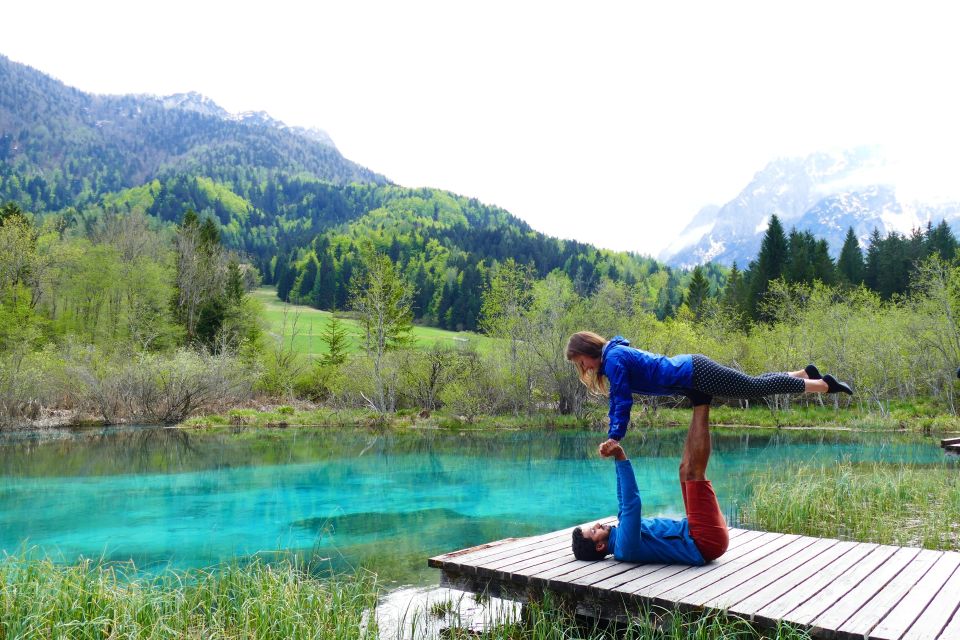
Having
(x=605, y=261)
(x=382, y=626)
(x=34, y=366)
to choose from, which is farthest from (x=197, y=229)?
(x=605, y=261)

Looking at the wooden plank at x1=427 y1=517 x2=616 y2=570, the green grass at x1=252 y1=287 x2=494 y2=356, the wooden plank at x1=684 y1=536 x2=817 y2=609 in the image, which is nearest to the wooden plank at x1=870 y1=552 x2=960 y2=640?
the wooden plank at x1=684 y1=536 x2=817 y2=609

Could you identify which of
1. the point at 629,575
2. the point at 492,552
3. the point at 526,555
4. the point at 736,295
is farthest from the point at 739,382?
the point at 736,295

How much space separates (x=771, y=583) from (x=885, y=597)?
75 centimetres

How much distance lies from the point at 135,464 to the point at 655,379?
21239mm

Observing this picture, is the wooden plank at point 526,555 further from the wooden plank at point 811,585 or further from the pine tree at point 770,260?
the pine tree at point 770,260

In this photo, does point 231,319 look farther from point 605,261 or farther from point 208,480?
point 605,261

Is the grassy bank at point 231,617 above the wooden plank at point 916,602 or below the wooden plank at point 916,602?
below

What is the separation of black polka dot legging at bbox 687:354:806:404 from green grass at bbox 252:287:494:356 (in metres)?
35.5

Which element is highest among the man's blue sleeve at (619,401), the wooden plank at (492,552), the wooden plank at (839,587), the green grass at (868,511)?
the man's blue sleeve at (619,401)

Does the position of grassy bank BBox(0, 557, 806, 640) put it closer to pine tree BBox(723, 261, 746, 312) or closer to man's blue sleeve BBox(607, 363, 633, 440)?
man's blue sleeve BBox(607, 363, 633, 440)

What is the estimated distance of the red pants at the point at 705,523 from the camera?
18.8ft

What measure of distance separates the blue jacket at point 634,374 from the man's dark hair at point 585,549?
3.86 feet

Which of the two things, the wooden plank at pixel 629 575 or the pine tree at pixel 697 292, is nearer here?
the wooden plank at pixel 629 575

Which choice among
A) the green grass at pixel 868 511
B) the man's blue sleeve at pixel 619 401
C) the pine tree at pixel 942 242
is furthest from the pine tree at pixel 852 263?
the man's blue sleeve at pixel 619 401
